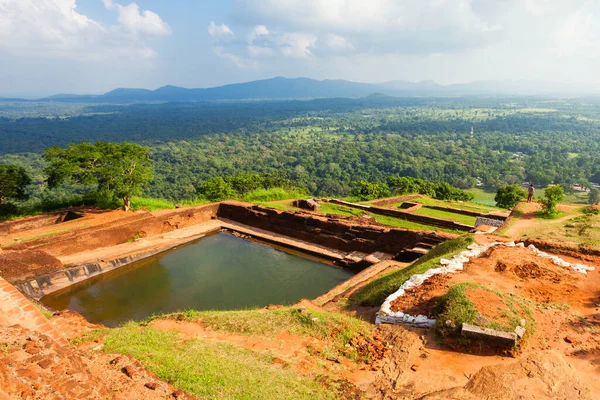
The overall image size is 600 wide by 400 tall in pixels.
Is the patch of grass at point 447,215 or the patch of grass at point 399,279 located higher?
the patch of grass at point 399,279

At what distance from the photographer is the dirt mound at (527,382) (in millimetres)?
5094

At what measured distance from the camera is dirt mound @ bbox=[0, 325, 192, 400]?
4.32 meters

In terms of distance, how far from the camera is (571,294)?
26.2 feet

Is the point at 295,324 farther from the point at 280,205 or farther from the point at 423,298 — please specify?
the point at 280,205

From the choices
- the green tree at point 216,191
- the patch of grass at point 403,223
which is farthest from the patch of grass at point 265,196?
the patch of grass at point 403,223

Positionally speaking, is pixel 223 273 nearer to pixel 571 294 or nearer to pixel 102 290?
pixel 102 290

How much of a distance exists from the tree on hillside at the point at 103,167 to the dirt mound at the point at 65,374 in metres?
14.8

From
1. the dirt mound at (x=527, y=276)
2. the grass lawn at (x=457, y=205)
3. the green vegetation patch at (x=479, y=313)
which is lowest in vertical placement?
the grass lawn at (x=457, y=205)

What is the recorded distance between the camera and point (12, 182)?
2008 cm

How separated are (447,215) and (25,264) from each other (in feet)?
69.4

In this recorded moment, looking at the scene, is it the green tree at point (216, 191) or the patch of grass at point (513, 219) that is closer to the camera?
the patch of grass at point (513, 219)

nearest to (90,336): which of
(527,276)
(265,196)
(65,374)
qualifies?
(65,374)

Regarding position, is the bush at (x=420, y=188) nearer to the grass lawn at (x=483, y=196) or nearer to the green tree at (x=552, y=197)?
the green tree at (x=552, y=197)

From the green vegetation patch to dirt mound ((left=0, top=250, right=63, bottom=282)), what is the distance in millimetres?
14541
